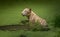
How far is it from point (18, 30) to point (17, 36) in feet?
0.31

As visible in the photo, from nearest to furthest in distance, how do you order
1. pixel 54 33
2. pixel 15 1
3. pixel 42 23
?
pixel 54 33, pixel 42 23, pixel 15 1

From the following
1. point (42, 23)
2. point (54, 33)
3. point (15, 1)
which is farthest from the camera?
point (15, 1)

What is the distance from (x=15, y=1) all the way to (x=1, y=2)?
15 centimetres

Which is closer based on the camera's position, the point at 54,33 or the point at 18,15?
the point at 54,33

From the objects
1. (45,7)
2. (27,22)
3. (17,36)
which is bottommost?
(17,36)

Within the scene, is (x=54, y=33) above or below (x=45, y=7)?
below

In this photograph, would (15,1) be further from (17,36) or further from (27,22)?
(17,36)

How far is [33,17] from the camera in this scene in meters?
2.01

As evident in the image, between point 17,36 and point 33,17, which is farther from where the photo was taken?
point 33,17

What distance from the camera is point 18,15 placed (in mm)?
2025

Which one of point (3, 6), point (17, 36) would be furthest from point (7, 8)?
point (17, 36)

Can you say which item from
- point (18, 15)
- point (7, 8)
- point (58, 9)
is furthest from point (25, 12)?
point (58, 9)

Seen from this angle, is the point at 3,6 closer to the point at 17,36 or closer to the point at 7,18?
the point at 7,18

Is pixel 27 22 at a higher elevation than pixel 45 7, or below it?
below
